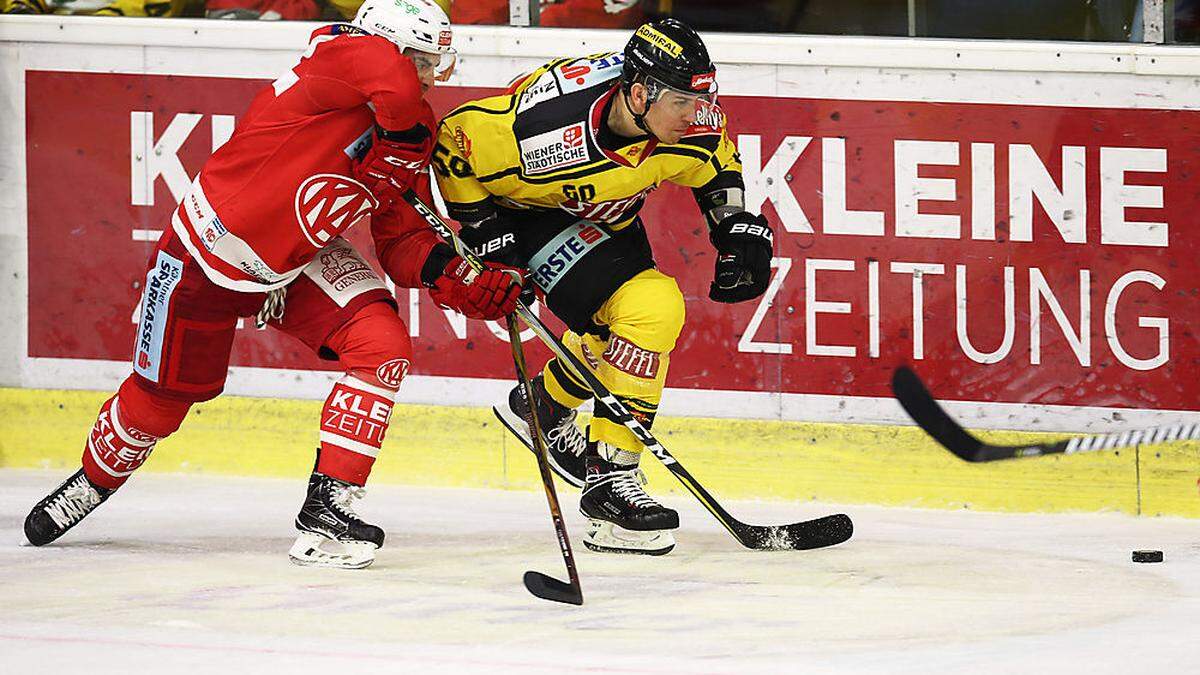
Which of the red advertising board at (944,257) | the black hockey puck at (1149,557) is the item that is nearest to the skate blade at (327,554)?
the red advertising board at (944,257)

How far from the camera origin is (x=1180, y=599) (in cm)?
355

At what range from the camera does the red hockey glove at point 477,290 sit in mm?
3787

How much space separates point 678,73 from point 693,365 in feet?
4.68

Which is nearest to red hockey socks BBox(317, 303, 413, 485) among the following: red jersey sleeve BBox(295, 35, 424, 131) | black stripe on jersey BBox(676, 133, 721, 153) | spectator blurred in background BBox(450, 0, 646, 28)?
red jersey sleeve BBox(295, 35, 424, 131)

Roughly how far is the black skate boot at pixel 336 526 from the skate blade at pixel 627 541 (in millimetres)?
572

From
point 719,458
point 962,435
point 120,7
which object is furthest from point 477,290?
point 120,7

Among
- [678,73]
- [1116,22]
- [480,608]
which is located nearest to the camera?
[480,608]

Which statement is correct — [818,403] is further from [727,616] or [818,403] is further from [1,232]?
[1,232]

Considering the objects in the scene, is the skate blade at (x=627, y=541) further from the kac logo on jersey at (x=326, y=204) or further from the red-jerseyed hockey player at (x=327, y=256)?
the kac logo on jersey at (x=326, y=204)

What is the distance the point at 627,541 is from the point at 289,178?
114cm

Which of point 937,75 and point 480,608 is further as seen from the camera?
point 937,75

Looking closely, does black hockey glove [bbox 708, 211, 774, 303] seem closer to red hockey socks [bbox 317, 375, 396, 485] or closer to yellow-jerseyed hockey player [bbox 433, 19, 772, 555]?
yellow-jerseyed hockey player [bbox 433, 19, 772, 555]

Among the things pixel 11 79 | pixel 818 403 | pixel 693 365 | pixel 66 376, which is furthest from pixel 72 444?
pixel 818 403

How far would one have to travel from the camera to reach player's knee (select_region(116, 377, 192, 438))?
3990 mm
